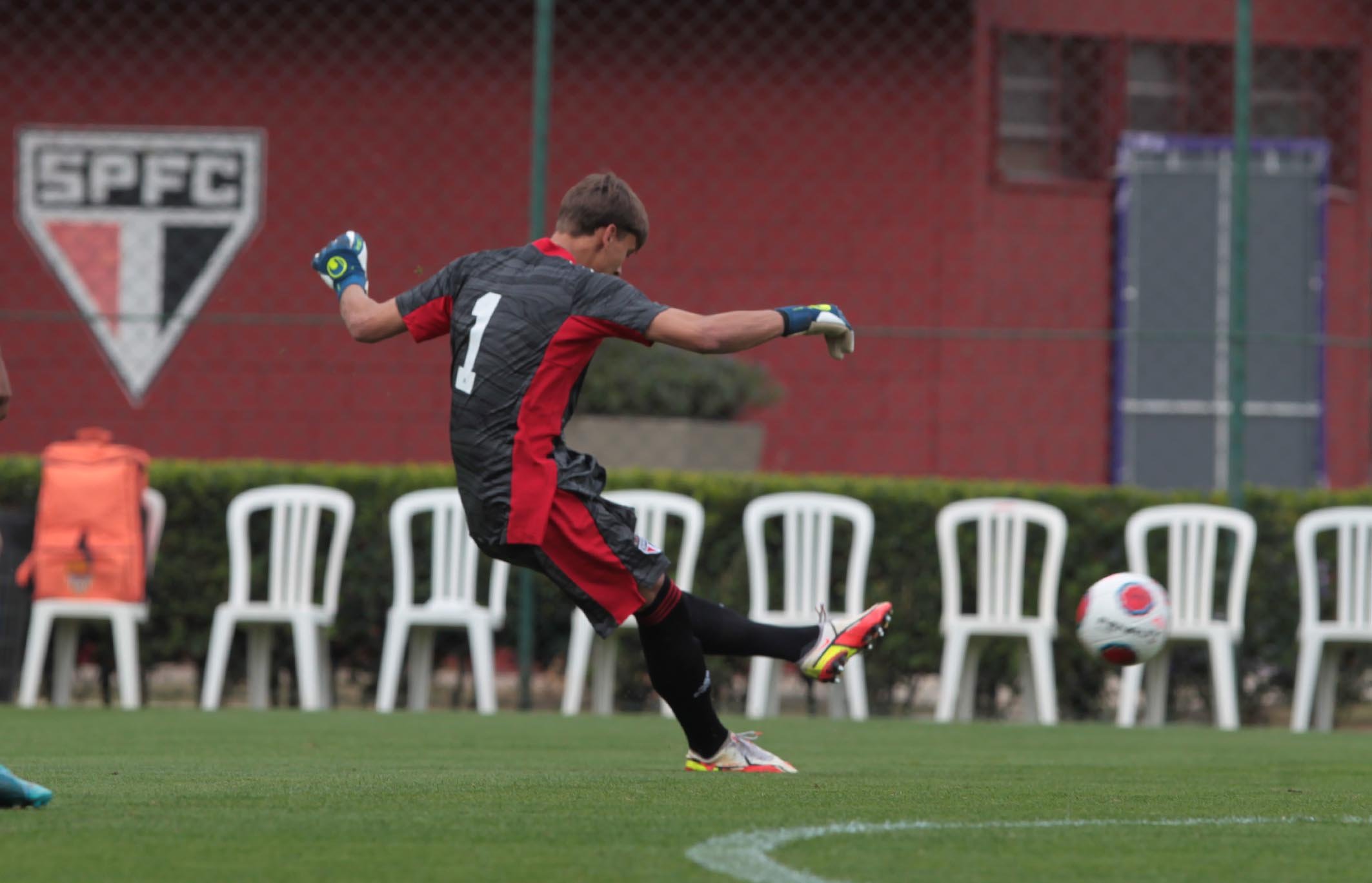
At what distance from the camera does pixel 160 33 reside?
13.2 metres

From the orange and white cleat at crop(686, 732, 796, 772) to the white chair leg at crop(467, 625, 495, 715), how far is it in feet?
12.1

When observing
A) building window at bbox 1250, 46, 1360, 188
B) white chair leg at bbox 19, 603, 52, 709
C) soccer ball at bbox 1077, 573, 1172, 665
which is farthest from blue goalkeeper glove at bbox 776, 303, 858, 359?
building window at bbox 1250, 46, 1360, 188

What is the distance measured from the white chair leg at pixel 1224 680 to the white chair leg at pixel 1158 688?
0.81ft

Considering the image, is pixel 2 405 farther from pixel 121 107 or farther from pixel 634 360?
pixel 121 107

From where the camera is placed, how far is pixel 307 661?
8648 millimetres

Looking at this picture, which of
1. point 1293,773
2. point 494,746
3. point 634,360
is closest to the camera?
point 1293,773

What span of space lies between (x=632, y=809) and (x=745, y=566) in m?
5.49

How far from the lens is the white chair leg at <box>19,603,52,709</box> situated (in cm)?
855

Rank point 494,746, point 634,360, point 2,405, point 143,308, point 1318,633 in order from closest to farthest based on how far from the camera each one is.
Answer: point 2,405
point 494,746
point 1318,633
point 634,360
point 143,308

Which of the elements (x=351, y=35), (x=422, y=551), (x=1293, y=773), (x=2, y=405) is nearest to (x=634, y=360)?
(x=422, y=551)

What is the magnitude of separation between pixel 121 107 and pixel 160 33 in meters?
0.62

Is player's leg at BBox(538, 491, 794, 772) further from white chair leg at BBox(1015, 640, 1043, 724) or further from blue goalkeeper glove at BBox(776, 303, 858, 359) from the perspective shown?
white chair leg at BBox(1015, 640, 1043, 724)

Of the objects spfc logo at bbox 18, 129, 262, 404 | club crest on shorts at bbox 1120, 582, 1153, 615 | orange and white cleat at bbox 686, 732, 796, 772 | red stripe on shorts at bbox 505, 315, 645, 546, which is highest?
spfc logo at bbox 18, 129, 262, 404

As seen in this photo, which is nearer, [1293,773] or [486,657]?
[1293,773]
